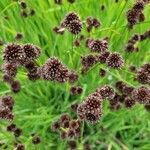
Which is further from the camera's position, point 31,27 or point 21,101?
point 31,27

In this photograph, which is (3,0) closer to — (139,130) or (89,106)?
(139,130)

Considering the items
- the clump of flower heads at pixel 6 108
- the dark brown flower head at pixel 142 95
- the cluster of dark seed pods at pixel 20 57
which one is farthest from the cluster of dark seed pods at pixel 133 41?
the clump of flower heads at pixel 6 108

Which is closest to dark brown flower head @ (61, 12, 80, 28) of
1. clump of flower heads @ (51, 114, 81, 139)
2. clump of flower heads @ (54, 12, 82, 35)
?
clump of flower heads @ (54, 12, 82, 35)

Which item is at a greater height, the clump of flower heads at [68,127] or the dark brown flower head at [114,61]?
the dark brown flower head at [114,61]

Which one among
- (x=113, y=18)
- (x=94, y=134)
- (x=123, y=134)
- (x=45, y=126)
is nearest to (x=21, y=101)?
(x=45, y=126)

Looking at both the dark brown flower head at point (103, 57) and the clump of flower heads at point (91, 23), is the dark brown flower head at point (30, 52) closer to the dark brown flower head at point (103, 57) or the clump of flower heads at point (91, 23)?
the dark brown flower head at point (103, 57)
